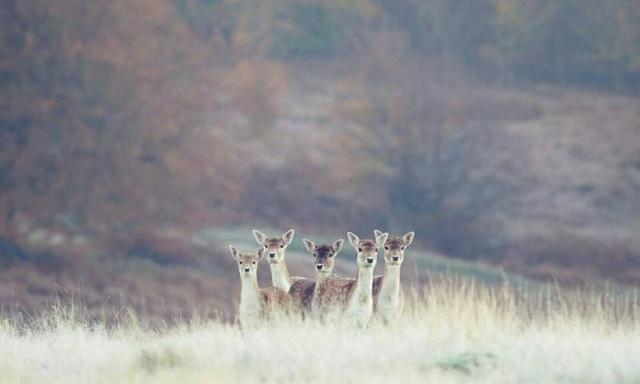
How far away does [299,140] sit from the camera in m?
50.0

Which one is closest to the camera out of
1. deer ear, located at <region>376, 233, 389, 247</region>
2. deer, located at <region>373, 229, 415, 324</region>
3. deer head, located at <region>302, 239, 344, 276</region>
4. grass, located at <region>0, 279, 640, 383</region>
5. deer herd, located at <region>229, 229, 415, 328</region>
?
grass, located at <region>0, 279, 640, 383</region>

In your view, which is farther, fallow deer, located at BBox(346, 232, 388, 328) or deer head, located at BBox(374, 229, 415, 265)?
deer head, located at BBox(374, 229, 415, 265)

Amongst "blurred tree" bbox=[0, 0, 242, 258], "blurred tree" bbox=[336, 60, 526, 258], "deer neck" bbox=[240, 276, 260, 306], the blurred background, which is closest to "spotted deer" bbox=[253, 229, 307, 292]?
Result: "deer neck" bbox=[240, 276, 260, 306]

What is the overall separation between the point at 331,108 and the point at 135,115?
1460 centimetres

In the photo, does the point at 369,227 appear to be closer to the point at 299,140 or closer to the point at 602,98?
the point at 299,140

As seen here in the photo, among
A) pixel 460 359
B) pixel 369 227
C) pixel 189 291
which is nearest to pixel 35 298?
pixel 189 291

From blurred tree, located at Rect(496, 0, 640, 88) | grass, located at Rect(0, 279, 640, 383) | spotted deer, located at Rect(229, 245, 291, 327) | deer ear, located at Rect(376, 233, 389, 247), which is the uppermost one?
blurred tree, located at Rect(496, 0, 640, 88)

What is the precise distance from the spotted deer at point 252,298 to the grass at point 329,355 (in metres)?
0.18

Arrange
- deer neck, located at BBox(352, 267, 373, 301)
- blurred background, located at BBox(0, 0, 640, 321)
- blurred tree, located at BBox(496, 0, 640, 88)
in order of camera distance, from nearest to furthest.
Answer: deer neck, located at BBox(352, 267, 373, 301)
blurred background, located at BBox(0, 0, 640, 321)
blurred tree, located at BBox(496, 0, 640, 88)

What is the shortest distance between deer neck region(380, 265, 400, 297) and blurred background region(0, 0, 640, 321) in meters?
13.4

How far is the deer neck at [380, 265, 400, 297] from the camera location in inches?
631

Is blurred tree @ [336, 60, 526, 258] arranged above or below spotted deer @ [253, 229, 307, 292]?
above

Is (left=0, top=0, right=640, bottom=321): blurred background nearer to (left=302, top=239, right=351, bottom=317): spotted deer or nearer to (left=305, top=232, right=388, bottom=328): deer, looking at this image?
(left=302, top=239, right=351, bottom=317): spotted deer

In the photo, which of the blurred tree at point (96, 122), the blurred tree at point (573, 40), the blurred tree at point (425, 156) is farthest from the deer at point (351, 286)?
the blurred tree at point (573, 40)
